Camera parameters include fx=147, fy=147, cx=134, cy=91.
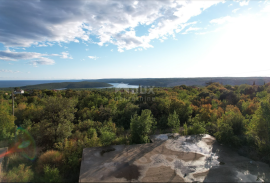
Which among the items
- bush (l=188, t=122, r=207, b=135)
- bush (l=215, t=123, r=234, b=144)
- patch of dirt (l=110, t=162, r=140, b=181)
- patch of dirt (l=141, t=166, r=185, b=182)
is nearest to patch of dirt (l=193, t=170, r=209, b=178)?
patch of dirt (l=141, t=166, r=185, b=182)

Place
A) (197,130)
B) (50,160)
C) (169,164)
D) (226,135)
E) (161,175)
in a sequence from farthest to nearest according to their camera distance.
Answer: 1. (197,130)
2. (226,135)
3. (50,160)
4. (169,164)
5. (161,175)

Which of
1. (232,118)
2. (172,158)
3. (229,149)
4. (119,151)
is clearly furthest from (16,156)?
(232,118)

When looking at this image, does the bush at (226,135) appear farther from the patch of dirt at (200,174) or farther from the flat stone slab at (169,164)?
the patch of dirt at (200,174)

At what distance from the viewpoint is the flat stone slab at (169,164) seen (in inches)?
195

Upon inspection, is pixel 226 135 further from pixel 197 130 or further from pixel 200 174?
pixel 200 174

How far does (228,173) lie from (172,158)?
1.99m

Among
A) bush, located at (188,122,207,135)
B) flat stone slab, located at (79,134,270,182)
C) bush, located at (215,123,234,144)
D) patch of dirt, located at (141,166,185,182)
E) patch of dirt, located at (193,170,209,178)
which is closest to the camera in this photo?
patch of dirt, located at (141,166,185,182)

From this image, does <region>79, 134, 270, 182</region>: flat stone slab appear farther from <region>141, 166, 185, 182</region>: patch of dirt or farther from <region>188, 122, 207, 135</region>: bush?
<region>188, 122, 207, 135</region>: bush

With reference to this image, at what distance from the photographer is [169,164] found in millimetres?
5715

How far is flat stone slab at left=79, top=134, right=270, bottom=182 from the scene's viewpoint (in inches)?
195

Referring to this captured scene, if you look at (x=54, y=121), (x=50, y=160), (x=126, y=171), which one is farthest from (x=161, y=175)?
(x=54, y=121)

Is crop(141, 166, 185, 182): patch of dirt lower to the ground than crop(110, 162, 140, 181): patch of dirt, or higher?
lower

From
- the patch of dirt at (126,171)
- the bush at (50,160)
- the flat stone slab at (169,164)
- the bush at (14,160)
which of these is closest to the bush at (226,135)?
the flat stone slab at (169,164)

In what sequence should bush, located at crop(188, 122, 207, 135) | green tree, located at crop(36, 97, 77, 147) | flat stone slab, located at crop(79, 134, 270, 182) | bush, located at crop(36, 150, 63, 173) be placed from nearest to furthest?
flat stone slab, located at crop(79, 134, 270, 182) < bush, located at crop(36, 150, 63, 173) < green tree, located at crop(36, 97, 77, 147) < bush, located at crop(188, 122, 207, 135)
